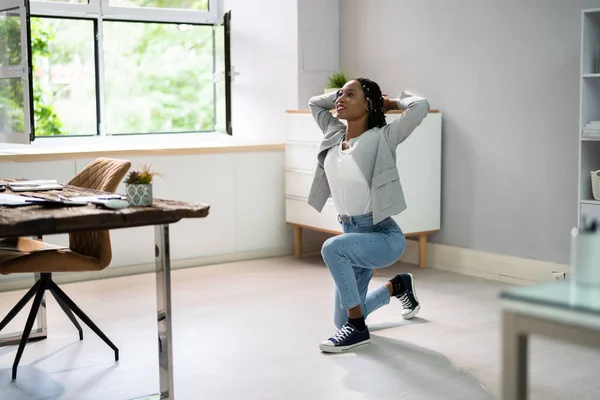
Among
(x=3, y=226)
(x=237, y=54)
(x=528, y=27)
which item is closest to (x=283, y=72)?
(x=237, y=54)

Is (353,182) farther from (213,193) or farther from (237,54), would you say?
(237,54)

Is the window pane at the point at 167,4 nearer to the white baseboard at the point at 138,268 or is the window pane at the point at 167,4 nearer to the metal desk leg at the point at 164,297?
the white baseboard at the point at 138,268

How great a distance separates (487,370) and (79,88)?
394 centimetres

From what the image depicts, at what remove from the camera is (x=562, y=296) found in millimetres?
1525

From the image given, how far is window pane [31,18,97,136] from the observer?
6.05m

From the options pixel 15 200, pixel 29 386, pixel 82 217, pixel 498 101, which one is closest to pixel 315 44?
pixel 498 101

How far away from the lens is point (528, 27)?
4957mm

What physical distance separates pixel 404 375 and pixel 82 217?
1.47 m

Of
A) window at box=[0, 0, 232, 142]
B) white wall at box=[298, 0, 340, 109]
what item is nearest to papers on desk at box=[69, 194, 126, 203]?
window at box=[0, 0, 232, 142]

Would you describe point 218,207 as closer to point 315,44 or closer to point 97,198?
point 315,44

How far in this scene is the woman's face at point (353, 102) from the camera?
12.6 ft

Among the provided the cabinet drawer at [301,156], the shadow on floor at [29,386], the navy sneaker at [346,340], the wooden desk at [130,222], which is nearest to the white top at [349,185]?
the navy sneaker at [346,340]

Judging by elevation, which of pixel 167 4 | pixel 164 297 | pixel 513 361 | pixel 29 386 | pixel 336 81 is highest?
pixel 167 4

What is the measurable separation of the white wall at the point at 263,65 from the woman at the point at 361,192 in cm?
228
